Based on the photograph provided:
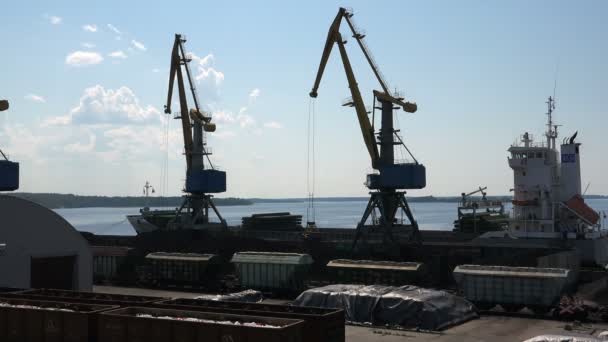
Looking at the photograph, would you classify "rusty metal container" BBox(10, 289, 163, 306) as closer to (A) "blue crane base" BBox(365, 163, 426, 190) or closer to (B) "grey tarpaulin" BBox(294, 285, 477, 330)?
(B) "grey tarpaulin" BBox(294, 285, 477, 330)

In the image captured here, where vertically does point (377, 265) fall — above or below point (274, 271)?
above

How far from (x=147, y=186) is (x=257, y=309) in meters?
142

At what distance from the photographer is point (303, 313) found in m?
21.3

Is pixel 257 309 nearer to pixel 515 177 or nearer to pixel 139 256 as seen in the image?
pixel 139 256

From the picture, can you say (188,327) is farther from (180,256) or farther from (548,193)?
(548,193)

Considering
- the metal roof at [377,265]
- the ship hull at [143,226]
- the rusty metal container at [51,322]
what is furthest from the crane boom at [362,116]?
the ship hull at [143,226]

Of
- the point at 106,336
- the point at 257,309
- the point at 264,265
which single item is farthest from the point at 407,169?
the point at 106,336

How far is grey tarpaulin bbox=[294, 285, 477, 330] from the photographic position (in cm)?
3044

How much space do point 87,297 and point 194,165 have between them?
175ft

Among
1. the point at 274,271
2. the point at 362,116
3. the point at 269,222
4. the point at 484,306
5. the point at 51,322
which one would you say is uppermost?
the point at 362,116

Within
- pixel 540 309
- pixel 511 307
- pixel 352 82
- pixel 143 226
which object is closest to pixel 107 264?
pixel 352 82

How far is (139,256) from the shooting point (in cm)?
5053

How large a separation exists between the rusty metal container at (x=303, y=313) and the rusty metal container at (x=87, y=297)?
54.7 inches

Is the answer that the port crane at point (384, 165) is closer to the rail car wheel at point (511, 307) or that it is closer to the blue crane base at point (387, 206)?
the blue crane base at point (387, 206)
